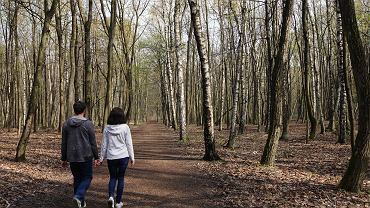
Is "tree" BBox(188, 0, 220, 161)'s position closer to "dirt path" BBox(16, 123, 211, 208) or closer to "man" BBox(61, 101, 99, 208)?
"dirt path" BBox(16, 123, 211, 208)

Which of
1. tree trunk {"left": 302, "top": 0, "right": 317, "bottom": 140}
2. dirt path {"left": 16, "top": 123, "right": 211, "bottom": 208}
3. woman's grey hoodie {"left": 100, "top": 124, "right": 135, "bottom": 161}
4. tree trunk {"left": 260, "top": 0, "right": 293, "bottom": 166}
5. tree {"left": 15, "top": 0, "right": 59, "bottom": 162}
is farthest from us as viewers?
tree trunk {"left": 302, "top": 0, "right": 317, "bottom": 140}

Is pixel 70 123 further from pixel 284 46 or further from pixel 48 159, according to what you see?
pixel 48 159

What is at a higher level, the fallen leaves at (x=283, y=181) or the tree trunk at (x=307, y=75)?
the tree trunk at (x=307, y=75)

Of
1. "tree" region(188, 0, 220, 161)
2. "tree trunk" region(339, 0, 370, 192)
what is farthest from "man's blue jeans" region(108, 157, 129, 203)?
"tree" region(188, 0, 220, 161)

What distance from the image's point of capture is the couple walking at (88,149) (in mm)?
6783

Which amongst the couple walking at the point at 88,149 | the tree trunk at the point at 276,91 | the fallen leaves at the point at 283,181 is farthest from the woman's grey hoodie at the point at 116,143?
the tree trunk at the point at 276,91

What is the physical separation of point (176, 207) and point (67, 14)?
27975 millimetres

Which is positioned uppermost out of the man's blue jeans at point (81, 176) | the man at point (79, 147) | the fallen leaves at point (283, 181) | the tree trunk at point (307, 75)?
the tree trunk at point (307, 75)

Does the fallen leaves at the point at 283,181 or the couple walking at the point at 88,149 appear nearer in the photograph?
the couple walking at the point at 88,149

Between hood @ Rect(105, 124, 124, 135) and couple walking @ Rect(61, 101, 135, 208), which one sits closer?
couple walking @ Rect(61, 101, 135, 208)

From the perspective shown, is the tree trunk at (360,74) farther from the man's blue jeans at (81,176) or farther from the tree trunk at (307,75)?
the tree trunk at (307,75)

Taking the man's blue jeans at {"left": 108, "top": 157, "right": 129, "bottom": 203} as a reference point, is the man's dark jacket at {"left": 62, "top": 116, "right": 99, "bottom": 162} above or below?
above

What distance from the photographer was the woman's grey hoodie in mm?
6965

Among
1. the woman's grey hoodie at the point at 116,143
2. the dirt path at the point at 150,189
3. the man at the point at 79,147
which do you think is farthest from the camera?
the dirt path at the point at 150,189
